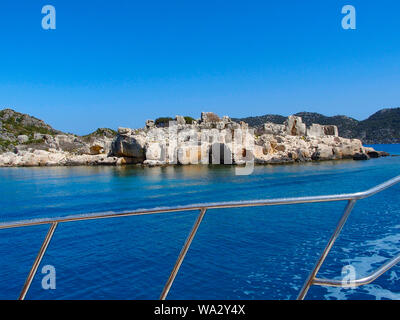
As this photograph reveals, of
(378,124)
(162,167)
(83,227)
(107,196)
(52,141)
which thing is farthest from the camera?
(378,124)

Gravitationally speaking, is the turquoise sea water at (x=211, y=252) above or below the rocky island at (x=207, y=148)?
below

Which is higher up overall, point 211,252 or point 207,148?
point 207,148

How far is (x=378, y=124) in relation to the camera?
12769 cm

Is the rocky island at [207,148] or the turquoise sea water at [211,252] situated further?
the rocky island at [207,148]

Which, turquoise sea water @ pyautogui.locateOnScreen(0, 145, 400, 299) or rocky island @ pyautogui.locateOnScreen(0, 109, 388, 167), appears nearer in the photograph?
turquoise sea water @ pyautogui.locateOnScreen(0, 145, 400, 299)

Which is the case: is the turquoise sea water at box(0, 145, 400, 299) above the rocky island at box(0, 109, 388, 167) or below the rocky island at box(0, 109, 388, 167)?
below

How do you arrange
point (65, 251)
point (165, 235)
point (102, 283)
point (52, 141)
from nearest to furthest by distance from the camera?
1. point (102, 283)
2. point (65, 251)
3. point (165, 235)
4. point (52, 141)

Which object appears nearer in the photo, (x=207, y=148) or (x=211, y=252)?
(x=211, y=252)

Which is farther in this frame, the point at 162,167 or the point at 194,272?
the point at 162,167
